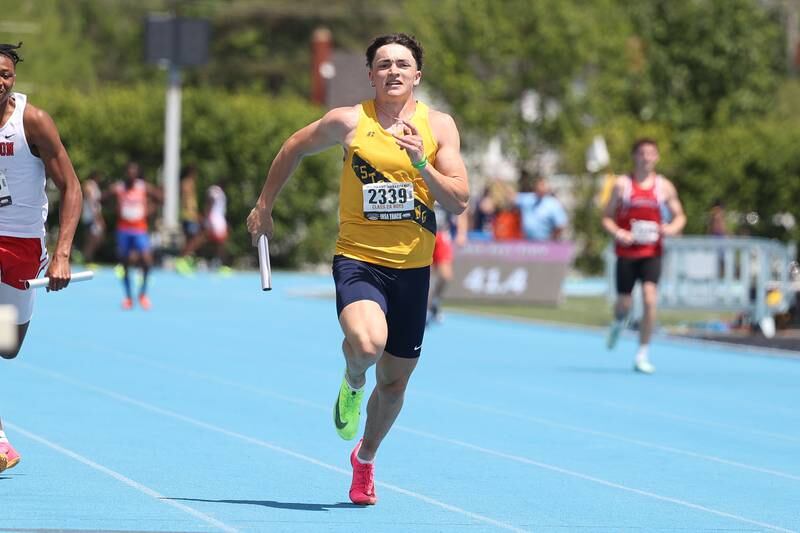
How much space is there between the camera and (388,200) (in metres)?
8.06

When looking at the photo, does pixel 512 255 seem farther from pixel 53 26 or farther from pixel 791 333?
pixel 53 26

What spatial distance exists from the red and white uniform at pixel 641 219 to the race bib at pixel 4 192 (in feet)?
28.2

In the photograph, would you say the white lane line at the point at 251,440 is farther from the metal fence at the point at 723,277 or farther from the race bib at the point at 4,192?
the metal fence at the point at 723,277

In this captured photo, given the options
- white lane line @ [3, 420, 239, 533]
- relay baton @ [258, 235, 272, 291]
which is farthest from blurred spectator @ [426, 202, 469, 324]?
relay baton @ [258, 235, 272, 291]

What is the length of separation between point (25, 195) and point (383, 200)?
1.75 m

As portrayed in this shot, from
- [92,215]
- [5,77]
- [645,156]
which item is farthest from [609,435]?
[92,215]

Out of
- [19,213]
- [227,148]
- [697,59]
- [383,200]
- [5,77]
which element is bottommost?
[19,213]

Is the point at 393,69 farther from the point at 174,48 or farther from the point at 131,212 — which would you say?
the point at 174,48

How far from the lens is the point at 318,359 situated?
17.4 meters

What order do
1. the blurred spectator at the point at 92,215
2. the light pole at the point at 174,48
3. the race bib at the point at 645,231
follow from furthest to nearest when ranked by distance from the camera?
the light pole at the point at 174,48 < the blurred spectator at the point at 92,215 < the race bib at the point at 645,231

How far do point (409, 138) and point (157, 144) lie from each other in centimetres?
3283

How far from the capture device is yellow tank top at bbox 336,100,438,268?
8.08 metres

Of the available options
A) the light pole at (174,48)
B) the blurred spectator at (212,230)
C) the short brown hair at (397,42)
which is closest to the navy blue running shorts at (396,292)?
the short brown hair at (397,42)

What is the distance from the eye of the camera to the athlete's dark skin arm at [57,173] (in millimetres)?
8469
